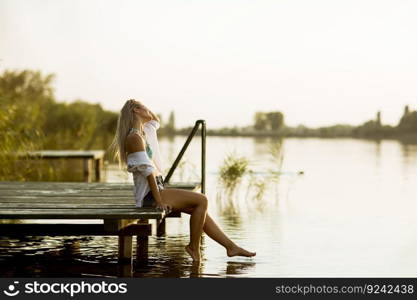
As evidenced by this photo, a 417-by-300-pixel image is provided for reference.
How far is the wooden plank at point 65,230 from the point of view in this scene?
7.44 meters

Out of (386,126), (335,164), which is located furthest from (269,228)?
(386,126)

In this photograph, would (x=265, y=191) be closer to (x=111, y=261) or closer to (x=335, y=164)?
(x=111, y=261)

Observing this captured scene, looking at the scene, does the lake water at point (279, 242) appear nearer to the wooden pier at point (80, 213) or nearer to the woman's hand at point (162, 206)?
the wooden pier at point (80, 213)

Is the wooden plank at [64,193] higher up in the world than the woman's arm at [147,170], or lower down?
lower down

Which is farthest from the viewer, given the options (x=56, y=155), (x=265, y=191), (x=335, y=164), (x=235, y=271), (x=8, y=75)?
(x=8, y=75)

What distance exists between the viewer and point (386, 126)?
1897 inches

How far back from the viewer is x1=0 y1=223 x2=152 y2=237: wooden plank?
7.44 m

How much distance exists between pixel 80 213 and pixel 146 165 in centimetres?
61

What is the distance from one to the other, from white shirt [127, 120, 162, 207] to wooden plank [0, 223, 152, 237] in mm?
209

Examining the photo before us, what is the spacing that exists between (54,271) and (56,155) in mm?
9246

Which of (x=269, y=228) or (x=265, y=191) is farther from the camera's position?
(x=265, y=191)

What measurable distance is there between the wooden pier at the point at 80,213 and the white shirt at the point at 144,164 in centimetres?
17

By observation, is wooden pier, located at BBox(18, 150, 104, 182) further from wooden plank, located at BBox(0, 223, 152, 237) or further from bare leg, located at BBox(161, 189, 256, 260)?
bare leg, located at BBox(161, 189, 256, 260)

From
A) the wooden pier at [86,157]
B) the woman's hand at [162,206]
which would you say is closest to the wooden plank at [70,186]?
the woman's hand at [162,206]
